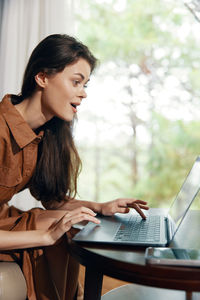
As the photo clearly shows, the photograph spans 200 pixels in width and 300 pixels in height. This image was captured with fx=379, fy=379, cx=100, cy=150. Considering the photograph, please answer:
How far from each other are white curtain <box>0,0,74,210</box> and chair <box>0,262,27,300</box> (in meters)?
1.67

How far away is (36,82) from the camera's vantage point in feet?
5.00

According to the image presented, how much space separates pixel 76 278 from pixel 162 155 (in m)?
3.99

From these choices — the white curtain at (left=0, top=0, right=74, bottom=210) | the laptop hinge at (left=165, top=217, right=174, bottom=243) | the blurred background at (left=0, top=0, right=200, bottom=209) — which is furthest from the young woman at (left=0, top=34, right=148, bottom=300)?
the blurred background at (left=0, top=0, right=200, bottom=209)

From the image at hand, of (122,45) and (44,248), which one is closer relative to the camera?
(44,248)

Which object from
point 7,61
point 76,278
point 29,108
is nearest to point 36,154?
point 29,108

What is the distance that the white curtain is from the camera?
111 inches

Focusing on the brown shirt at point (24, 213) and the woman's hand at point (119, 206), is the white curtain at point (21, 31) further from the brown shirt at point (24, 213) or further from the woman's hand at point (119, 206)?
the woman's hand at point (119, 206)

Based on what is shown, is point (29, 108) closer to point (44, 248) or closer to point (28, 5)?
point (44, 248)

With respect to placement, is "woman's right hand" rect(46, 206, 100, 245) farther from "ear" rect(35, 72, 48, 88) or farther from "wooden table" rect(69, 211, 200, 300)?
"ear" rect(35, 72, 48, 88)

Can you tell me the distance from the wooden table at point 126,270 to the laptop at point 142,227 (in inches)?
1.3

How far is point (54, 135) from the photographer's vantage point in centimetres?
167

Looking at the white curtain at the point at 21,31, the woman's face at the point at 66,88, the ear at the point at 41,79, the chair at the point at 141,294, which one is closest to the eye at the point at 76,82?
the woman's face at the point at 66,88

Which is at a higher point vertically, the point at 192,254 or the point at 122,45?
the point at 122,45

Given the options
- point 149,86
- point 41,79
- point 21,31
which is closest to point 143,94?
point 149,86
